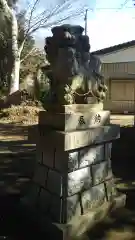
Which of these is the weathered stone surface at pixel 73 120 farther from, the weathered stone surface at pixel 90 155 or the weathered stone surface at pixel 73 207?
the weathered stone surface at pixel 73 207

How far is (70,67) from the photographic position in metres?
3.04

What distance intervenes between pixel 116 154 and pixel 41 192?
3.83 metres

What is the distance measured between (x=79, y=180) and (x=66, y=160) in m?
0.34

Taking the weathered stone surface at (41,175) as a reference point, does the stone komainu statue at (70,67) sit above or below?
above

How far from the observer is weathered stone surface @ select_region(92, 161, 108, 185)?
3.40m

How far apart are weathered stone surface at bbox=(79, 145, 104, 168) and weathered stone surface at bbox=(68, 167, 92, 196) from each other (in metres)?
0.09

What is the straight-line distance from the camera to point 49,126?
10.3ft

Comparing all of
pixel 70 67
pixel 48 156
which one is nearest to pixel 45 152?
pixel 48 156

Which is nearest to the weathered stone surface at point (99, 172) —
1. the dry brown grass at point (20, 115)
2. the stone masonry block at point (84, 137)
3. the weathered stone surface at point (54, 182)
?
the stone masonry block at point (84, 137)

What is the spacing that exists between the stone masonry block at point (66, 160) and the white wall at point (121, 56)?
17.0 m

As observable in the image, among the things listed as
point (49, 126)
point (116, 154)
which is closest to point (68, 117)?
point (49, 126)

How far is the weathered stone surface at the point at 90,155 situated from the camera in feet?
10.4

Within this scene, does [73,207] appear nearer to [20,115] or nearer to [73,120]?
[73,120]

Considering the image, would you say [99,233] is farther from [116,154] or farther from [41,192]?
[116,154]
